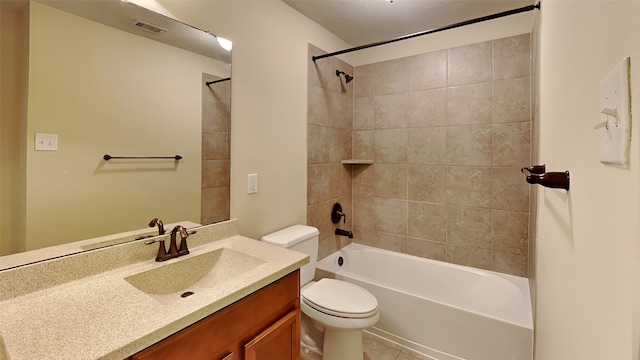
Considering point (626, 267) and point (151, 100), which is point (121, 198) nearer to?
point (151, 100)

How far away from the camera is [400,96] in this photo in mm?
2578

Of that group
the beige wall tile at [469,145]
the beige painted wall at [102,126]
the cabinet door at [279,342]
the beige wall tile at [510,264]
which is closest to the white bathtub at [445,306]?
the beige wall tile at [510,264]

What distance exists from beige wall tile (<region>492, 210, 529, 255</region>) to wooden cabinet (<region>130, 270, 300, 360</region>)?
1.81 meters

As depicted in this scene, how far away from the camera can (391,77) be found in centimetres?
262

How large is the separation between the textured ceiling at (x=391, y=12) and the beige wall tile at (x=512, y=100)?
55cm

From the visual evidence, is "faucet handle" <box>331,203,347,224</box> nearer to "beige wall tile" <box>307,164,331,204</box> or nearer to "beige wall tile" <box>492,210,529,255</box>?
"beige wall tile" <box>307,164,331,204</box>

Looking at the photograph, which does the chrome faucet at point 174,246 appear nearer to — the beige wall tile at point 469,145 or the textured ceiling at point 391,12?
the textured ceiling at point 391,12

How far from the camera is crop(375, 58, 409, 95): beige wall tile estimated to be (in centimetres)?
255

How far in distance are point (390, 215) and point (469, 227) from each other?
2.23ft

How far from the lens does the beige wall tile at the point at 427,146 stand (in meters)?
2.41

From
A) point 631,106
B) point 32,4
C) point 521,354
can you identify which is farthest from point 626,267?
point 521,354

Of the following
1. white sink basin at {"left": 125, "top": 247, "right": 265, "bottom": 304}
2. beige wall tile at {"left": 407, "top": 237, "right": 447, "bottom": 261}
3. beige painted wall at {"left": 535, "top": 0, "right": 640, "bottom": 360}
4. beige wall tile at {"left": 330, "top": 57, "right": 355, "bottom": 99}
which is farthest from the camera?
beige wall tile at {"left": 330, "top": 57, "right": 355, "bottom": 99}

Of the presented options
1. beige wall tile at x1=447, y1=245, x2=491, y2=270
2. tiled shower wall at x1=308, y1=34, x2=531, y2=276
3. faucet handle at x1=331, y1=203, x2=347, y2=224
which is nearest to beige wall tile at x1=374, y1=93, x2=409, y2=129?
tiled shower wall at x1=308, y1=34, x2=531, y2=276

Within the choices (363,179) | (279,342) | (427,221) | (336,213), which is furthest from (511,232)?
(279,342)
